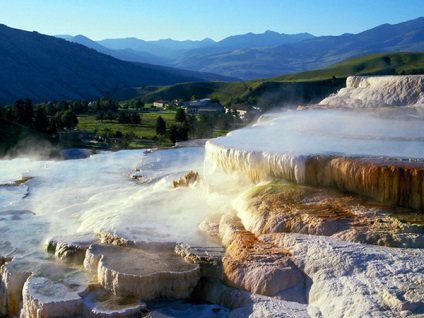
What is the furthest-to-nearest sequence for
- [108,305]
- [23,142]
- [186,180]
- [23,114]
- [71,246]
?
[23,114], [23,142], [186,180], [71,246], [108,305]

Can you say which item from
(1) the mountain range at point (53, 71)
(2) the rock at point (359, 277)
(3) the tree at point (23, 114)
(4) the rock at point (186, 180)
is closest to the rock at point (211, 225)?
(2) the rock at point (359, 277)

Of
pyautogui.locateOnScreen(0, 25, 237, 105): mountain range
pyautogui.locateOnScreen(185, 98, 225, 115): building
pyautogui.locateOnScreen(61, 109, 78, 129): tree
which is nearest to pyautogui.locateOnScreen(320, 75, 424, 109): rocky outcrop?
pyautogui.locateOnScreen(61, 109, 78, 129): tree

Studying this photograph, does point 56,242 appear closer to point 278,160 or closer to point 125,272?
point 125,272

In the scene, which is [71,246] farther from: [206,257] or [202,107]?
[202,107]

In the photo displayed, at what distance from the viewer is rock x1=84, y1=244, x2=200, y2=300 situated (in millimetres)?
11078

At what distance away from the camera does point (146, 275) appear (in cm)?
1107

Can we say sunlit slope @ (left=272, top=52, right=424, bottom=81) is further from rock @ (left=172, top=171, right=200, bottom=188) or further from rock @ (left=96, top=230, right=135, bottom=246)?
rock @ (left=96, top=230, right=135, bottom=246)

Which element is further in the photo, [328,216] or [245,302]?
[328,216]

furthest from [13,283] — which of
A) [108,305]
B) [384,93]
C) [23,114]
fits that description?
[23,114]

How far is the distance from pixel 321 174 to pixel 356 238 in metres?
2.59

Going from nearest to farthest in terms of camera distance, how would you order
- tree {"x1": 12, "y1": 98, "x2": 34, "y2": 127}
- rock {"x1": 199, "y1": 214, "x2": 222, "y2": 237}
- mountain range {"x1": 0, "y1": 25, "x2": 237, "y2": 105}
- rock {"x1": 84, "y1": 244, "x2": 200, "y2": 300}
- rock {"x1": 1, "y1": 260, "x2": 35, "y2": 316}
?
rock {"x1": 84, "y1": 244, "x2": 200, "y2": 300} → rock {"x1": 1, "y1": 260, "x2": 35, "y2": 316} → rock {"x1": 199, "y1": 214, "x2": 222, "y2": 237} → tree {"x1": 12, "y1": 98, "x2": 34, "y2": 127} → mountain range {"x1": 0, "y1": 25, "x2": 237, "y2": 105}

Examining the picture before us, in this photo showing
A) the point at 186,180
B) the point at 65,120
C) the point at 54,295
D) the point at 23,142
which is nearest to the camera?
the point at 54,295

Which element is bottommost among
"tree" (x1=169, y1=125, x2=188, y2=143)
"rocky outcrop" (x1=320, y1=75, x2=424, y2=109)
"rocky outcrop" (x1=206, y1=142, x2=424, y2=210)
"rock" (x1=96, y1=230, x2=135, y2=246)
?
"tree" (x1=169, y1=125, x2=188, y2=143)

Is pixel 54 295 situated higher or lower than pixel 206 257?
lower
